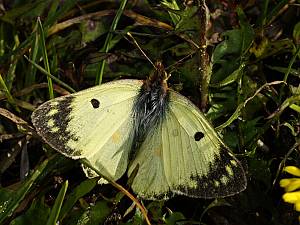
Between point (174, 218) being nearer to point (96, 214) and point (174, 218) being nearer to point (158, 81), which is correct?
point (96, 214)

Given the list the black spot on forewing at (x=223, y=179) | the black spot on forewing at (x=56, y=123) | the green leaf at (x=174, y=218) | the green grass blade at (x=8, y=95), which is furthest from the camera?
the green grass blade at (x=8, y=95)

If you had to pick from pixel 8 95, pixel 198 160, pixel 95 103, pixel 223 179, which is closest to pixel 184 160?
pixel 198 160

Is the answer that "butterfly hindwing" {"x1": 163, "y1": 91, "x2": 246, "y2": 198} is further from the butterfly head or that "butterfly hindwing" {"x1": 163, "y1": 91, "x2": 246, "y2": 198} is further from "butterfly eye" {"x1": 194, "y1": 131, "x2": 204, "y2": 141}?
the butterfly head

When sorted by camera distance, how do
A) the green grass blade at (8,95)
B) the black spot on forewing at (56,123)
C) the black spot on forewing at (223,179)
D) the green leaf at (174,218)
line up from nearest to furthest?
the black spot on forewing at (223,179)
the black spot on forewing at (56,123)
the green leaf at (174,218)
the green grass blade at (8,95)

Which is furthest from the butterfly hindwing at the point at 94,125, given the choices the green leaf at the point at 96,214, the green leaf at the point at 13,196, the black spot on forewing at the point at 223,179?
the black spot on forewing at the point at 223,179

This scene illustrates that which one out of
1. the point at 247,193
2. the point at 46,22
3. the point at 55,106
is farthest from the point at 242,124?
the point at 46,22

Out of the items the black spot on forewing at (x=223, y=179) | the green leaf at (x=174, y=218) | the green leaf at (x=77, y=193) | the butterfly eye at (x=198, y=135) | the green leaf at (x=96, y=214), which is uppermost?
the butterfly eye at (x=198, y=135)

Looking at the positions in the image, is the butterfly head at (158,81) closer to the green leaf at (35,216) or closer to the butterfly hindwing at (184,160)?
the butterfly hindwing at (184,160)

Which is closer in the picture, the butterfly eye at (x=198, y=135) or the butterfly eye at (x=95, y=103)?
the butterfly eye at (x=198, y=135)
